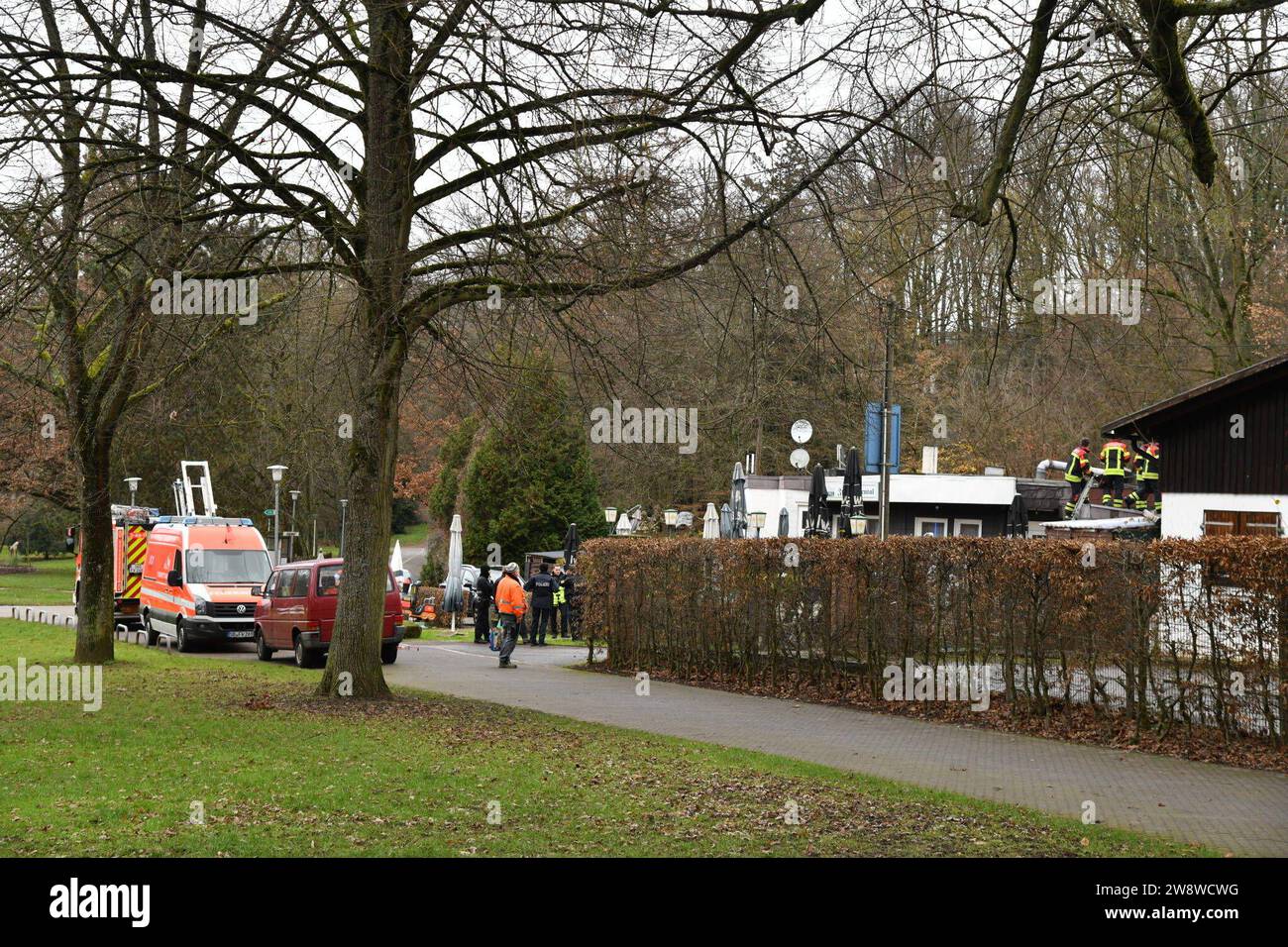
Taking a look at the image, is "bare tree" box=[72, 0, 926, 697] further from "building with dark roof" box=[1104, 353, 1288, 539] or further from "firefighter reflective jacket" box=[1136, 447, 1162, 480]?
"firefighter reflective jacket" box=[1136, 447, 1162, 480]

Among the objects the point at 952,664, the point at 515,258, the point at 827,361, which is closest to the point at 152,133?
the point at 515,258

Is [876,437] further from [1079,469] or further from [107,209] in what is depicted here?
[107,209]

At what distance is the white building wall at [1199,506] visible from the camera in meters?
24.3

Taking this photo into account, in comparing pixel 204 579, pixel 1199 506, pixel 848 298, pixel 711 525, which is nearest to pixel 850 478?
pixel 1199 506

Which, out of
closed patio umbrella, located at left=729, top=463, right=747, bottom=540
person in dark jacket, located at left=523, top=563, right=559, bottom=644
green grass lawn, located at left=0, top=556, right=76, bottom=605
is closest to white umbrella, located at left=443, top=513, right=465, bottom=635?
person in dark jacket, located at left=523, top=563, right=559, bottom=644

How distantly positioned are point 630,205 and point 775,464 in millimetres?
38772

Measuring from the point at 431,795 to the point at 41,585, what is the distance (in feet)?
194

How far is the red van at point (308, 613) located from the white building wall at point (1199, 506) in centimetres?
1508

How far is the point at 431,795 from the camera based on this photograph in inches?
384

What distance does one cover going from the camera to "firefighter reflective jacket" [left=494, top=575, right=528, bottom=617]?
26188mm

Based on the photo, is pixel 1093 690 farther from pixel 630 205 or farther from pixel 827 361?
pixel 630 205

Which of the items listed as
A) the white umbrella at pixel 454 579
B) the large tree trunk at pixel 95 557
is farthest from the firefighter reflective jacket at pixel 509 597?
the white umbrella at pixel 454 579

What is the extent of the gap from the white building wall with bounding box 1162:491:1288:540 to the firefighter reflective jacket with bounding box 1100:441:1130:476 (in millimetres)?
6176

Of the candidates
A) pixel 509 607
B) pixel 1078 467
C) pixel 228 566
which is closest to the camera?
pixel 509 607
